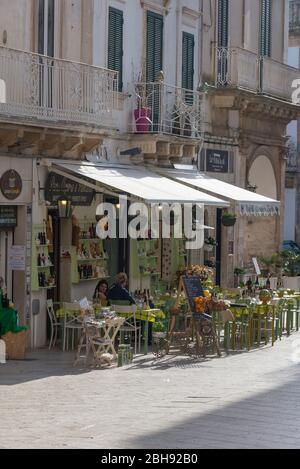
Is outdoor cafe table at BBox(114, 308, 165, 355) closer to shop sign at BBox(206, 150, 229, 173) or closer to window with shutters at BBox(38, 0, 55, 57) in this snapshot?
window with shutters at BBox(38, 0, 55, 57)

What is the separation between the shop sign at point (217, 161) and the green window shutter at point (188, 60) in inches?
73.0

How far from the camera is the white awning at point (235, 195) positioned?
24372 mm

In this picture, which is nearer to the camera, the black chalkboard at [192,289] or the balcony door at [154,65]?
the black chalkboard at [192,289]

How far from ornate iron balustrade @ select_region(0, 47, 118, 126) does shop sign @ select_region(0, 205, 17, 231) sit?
64.7 inches

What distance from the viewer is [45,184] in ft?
68.1

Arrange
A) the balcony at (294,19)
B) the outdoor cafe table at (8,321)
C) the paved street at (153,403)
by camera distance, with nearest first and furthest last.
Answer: the paved street at (153,403) → the outdoor cafe table at (8,321) → the balcony at (294,19)

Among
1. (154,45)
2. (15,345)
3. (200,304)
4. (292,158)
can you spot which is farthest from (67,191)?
(292,158)

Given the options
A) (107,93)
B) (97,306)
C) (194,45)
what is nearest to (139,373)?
(97,306)

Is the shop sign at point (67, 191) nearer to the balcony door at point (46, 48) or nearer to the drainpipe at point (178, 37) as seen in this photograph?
the balcony door at point (46, 48)

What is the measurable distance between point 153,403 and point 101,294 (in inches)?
239

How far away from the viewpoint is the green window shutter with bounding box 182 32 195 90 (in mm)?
26891

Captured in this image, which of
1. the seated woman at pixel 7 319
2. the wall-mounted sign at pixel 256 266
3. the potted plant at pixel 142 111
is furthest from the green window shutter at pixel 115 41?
the wall-mounted sign at pixel 256 266

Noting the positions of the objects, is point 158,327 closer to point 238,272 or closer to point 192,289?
point 192,289

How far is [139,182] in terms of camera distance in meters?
22.0
